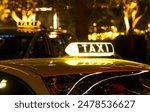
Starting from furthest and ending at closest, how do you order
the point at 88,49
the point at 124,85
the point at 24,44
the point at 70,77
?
the point at 24,44
the point at 88,49
the point at 124,85
the point at 70,77

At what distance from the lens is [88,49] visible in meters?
4.82

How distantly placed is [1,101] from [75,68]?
2.18ft

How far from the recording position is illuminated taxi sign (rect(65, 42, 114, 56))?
4.71 m

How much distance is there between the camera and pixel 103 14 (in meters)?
40.9

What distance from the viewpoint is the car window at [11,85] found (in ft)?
13.9

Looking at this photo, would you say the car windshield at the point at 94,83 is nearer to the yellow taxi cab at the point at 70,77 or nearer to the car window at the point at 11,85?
the yellow taxi cab at the point at 70,77

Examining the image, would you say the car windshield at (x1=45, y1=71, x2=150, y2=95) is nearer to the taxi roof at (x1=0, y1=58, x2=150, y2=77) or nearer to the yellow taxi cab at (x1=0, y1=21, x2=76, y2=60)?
the taxi roof at (x1=0, y1=58, x2=150, y2=77)

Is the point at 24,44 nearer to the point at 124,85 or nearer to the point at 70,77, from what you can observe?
the point at 124,85

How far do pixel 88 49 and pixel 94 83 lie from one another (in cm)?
52

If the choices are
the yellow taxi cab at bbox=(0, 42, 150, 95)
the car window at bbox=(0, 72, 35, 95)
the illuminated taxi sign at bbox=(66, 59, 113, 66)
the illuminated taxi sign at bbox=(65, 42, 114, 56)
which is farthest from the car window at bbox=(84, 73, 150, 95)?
the car window at bbox=(0, 72, 35, 95)

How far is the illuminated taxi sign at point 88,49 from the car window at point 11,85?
2.05 ft

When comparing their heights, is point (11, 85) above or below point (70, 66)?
below

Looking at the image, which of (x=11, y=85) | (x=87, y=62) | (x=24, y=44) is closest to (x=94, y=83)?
(x=87, y=62)

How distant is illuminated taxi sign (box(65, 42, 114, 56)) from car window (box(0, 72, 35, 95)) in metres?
0.63
